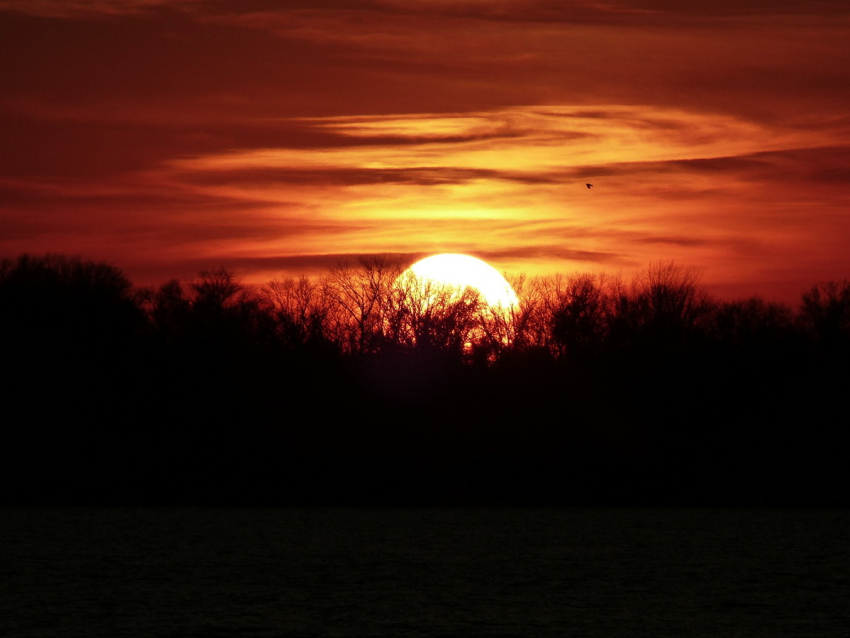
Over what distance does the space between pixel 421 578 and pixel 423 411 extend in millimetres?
36617

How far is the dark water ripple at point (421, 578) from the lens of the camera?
19375 millimetres

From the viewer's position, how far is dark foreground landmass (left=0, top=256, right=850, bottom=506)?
193 ft

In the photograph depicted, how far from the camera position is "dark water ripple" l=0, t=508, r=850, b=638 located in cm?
1938

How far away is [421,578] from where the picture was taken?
2598 cm

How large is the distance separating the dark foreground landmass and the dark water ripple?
45.1 feet

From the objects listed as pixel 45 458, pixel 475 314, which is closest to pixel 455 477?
pixel 475 314

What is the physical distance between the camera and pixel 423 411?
62594 mm

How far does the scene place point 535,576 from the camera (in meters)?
26.4

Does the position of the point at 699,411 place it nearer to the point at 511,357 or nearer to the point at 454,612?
the point at 511,357

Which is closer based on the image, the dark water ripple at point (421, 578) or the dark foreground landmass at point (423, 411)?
the dark water ripple at point (421, 578)

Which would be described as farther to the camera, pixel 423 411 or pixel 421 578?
pixel 423 411

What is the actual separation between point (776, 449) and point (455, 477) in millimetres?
14799

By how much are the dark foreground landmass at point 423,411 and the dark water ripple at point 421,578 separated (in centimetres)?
1375

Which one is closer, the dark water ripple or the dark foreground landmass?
the dark water ripple
